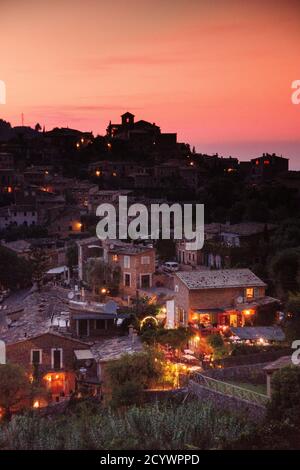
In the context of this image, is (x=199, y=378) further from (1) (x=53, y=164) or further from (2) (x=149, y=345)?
(1) (x=53, y=164)

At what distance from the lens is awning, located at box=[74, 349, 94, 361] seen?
9266 mm

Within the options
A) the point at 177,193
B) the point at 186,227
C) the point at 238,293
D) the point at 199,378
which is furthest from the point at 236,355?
the point at 177,193

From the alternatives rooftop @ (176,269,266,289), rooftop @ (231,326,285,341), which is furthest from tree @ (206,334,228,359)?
rooftop @ (176,269,266,289)

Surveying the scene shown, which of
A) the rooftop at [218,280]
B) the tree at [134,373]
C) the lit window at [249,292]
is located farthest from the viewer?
the lit window at [249,292]

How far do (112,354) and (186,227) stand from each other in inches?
325

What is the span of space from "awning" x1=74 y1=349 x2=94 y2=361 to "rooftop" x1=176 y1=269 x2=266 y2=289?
6.75 ft

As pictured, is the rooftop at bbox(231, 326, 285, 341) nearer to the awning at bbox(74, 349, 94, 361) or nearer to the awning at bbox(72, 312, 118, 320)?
the awning at bbox(72, 312, 118, 320)

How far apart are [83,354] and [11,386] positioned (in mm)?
1607

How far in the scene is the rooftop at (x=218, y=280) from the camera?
35.7 ft

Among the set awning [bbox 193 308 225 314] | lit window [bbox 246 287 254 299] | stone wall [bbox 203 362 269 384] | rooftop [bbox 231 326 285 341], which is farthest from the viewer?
lit window [bbox 246 287 254 299]

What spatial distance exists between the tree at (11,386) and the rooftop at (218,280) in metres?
3.49

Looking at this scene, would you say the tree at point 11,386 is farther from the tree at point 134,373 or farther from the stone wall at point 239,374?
the stone wall at point 239,374

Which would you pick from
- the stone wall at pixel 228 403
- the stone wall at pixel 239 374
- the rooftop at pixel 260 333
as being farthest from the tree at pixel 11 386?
the rooftop at pixel 260 333
